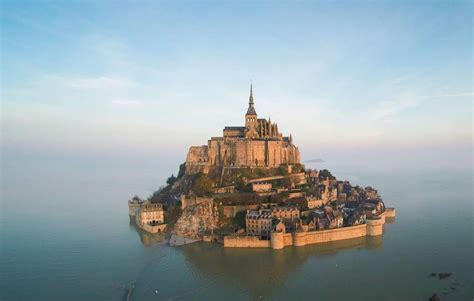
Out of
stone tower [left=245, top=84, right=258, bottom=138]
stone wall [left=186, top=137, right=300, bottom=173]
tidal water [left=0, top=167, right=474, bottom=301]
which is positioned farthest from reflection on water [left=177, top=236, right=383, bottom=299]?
stone tower [left=245, top=84, right=258, bottom=138]

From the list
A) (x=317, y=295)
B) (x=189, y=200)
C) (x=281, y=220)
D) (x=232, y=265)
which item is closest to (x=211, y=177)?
(x=189, y=200)

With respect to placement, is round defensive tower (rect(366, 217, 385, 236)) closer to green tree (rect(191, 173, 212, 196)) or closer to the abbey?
the abbey

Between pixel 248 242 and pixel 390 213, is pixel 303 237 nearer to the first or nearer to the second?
pixel 248 242

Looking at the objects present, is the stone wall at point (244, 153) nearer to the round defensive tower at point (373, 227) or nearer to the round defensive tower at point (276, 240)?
the round defensive tower at point (373, 227)

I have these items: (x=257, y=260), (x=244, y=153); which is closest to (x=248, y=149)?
(x=244, y=153)

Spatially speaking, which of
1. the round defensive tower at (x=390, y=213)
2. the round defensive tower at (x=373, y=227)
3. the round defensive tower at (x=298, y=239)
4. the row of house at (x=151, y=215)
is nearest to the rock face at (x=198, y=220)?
the row of house at (x=151, y=215)

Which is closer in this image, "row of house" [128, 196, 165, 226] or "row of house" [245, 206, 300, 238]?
"row of house" [245, 206, 300, 238]

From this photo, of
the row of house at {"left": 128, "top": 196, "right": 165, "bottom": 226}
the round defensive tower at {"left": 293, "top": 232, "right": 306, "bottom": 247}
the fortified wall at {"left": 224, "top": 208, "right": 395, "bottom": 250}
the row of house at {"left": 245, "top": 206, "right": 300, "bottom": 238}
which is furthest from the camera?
the row of house at {"left": 128, "top": 196, "right": 165, "bottom": 226}

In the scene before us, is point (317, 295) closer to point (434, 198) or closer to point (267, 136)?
point (267, 136)
